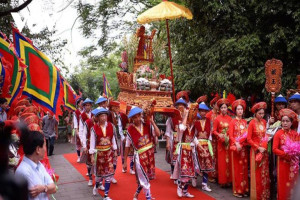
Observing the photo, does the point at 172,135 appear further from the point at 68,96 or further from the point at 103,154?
the point at 68,96

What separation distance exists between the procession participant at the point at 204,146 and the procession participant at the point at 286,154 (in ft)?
5.10

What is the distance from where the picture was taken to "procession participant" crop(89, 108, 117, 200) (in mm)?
5379

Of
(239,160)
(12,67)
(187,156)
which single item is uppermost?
(12,67)

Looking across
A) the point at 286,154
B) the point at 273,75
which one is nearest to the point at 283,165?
the point at 286,154

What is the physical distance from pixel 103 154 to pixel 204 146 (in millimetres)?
2039

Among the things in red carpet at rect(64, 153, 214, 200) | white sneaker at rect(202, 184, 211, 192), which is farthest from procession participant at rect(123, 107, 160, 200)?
white sneaker at rect(202, 184, 211, 192)

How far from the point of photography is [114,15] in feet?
50.5

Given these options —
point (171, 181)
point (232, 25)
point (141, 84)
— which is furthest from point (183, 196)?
point (232, 25)

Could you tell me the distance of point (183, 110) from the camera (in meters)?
5.56

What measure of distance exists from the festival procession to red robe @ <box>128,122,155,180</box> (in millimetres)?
16

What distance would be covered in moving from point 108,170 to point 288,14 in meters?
5.21

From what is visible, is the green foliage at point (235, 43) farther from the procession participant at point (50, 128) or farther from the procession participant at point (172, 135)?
the procession participant at point (50, 128)

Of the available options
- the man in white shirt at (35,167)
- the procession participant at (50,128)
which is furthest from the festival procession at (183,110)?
the procession participant at (50,128)

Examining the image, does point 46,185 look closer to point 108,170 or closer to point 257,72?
point 108,170
